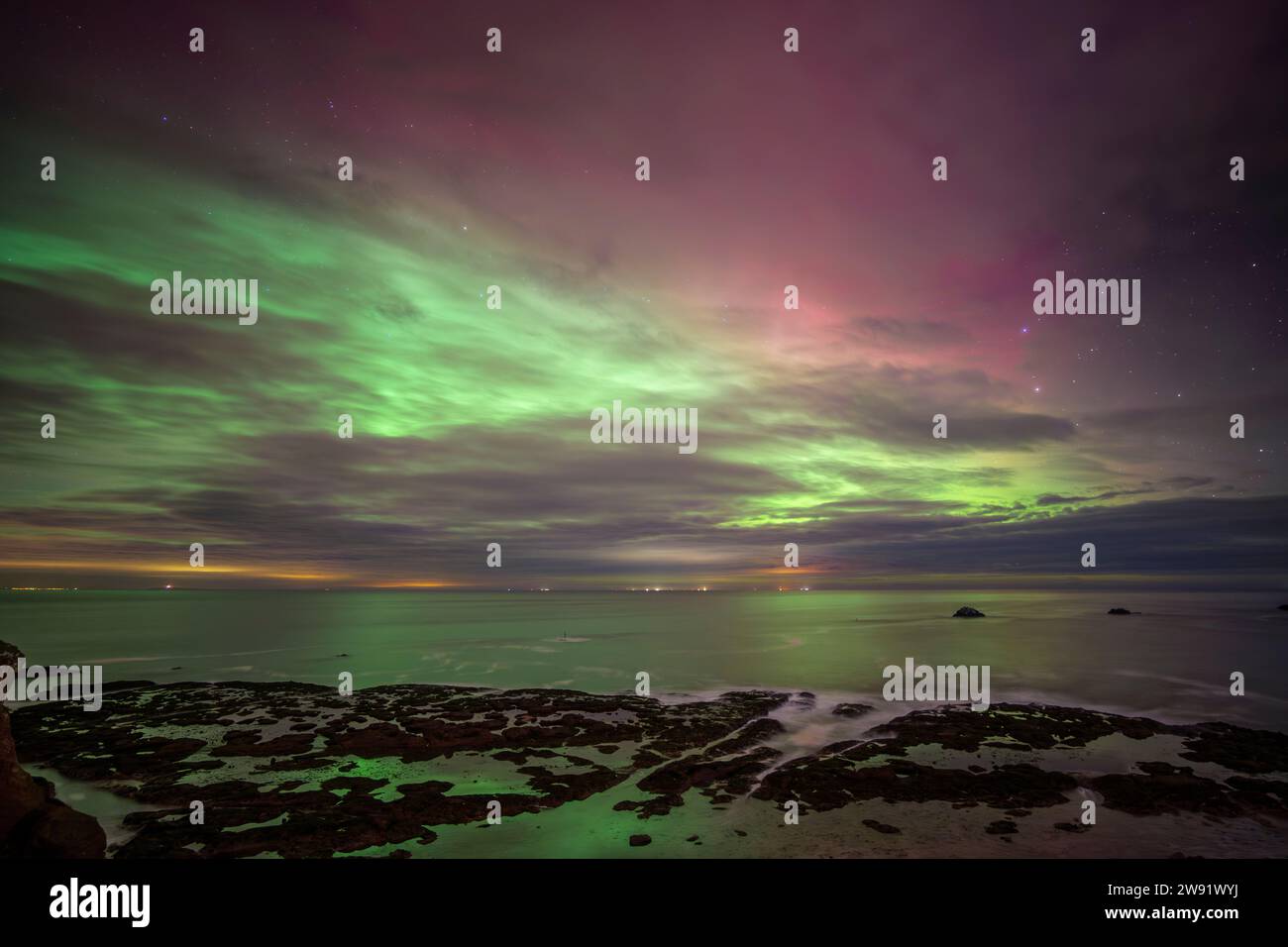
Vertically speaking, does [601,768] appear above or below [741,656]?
above

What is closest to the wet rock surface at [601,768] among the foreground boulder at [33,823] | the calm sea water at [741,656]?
the foreground boulder at [33,823]

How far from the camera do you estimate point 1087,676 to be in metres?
31.7

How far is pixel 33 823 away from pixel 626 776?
11.6 m

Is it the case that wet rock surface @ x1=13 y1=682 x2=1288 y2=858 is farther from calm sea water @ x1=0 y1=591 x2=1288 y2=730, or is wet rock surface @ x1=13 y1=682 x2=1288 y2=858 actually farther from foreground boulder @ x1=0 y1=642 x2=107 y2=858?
calm sea water @ x1=0 y1=591 x2=1288 y2=730

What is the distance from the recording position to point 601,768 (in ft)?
51.1

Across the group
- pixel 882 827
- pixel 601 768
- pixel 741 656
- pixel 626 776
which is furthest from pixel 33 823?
pixel 741 656

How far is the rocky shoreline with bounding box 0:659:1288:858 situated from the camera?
11.2 metres

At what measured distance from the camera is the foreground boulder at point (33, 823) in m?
8.66

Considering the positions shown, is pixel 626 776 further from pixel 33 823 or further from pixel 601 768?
pixel 33 823

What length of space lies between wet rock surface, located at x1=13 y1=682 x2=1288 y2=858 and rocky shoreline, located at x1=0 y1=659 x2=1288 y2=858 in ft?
0.23

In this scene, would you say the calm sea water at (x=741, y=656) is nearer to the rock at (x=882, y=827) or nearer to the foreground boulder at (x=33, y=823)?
the rock at (x=882, y=827)

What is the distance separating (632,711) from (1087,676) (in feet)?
91.4
